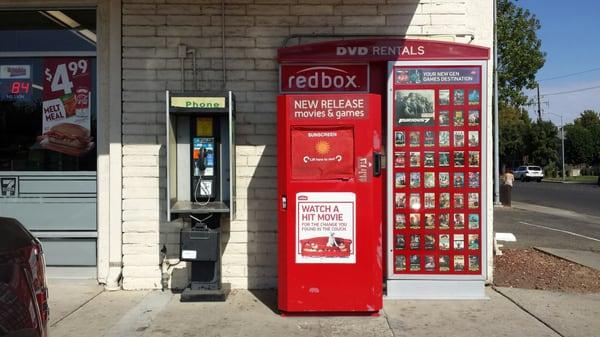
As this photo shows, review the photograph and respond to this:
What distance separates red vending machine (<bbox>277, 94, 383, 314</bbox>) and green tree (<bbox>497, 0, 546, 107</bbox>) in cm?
2104

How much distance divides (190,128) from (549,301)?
4.49m

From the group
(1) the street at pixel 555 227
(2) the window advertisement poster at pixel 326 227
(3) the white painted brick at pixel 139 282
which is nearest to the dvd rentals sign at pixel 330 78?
(2) the window advertisement poster at pixel 326 227

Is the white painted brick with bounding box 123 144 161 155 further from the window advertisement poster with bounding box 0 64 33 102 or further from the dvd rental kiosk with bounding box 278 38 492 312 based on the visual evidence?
A: the dvd rental kiosk with bounding box 278 38 492 312

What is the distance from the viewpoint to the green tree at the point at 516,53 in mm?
25156

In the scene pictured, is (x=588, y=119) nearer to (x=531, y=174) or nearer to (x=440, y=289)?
(x=531, y=174)

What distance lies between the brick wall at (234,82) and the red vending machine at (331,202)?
119 cm

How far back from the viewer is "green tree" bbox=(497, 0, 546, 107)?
25.2 m

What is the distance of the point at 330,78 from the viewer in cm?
674

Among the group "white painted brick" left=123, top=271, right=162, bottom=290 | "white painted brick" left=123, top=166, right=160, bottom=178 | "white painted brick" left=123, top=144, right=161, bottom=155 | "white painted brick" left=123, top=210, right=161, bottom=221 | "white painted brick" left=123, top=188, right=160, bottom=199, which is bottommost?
"white painted brick" left=123, top=271, right=162, bottom=290

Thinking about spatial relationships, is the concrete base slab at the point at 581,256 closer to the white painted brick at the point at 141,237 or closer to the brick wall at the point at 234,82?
the brick wall at the point at 234,82

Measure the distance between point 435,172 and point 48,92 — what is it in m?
4.82

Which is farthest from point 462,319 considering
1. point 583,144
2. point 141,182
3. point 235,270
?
point 583,144

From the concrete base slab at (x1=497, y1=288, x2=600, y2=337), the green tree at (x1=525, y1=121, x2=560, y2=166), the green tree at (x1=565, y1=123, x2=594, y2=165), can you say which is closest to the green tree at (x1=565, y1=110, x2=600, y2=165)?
the green tree at (x1=565, y1=123, x2=594, y2=165)

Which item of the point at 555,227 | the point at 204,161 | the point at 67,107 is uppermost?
the point at 67,107
